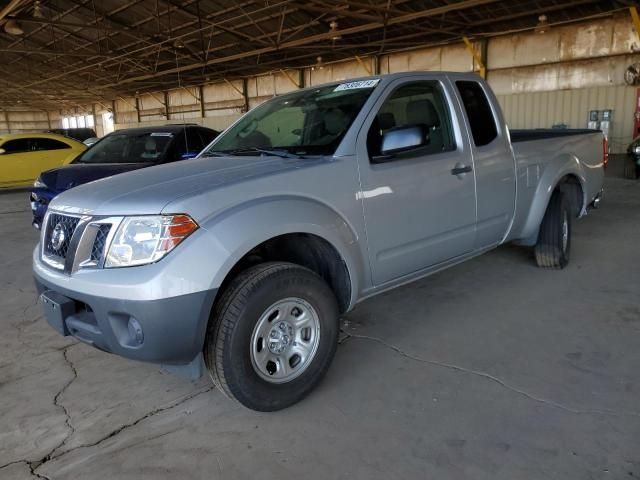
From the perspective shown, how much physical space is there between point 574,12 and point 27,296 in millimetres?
15345

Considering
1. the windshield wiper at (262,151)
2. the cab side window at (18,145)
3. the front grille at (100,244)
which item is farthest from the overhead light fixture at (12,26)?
the front grille at (100,244)

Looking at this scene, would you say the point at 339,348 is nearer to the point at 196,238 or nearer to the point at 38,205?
the point at 196,238

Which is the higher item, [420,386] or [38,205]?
[38,205]

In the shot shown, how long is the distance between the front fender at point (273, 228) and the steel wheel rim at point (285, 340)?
0.34 metres

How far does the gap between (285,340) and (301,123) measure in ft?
5.41

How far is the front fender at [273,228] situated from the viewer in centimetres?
230

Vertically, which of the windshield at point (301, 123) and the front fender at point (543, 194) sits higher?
the windshield at point (301, 123)

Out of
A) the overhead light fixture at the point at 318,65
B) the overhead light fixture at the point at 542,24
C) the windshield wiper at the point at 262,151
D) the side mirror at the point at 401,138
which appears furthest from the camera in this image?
the overhead light fixture at the point at 318,65

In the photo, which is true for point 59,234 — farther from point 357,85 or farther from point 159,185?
point 357,85

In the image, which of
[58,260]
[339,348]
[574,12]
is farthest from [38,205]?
[574,12]

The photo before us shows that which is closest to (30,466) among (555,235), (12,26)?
(555,235)

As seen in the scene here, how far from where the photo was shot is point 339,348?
11.0ft

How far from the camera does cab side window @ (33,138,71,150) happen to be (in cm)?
1232

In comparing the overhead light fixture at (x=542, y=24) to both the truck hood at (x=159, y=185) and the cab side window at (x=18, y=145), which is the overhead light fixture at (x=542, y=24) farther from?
the truck hood at (x=159, y=185)
